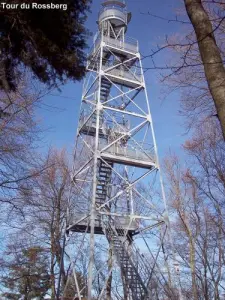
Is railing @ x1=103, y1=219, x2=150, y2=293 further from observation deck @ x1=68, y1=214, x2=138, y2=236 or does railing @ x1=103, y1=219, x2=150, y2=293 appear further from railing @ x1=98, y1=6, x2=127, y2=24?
railing @ x1=98, y1=6, x2=127, y2=24

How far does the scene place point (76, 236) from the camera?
13867mm

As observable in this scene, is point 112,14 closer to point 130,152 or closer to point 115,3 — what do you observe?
point 115,3

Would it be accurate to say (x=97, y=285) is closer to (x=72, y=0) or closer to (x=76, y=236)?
(x=76, y=236)

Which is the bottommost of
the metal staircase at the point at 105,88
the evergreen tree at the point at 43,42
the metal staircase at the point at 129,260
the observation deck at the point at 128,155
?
the metal staircase at the point at 129,260

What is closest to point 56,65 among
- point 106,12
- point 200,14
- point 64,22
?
point 64,22

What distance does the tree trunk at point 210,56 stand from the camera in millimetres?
3812

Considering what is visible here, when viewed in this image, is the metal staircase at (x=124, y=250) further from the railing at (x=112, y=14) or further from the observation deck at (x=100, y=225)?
the railing at (x=112, y=14)

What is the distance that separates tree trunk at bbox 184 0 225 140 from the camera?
3812 millimetres

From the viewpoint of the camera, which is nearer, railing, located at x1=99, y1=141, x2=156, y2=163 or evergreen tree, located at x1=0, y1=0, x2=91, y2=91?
evergreen tree, located at x1=0, y1=0, x2=91, y2=91

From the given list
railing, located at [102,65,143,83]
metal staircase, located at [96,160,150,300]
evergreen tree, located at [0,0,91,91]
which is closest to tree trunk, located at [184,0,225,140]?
evergreen tree, located at [0,0,91,91]

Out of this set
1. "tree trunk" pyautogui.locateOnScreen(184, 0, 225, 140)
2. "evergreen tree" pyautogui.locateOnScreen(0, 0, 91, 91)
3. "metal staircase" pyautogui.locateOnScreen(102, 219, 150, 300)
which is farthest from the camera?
"metal staircase" pyautogui.locateOnScreen(102, 219, 150, 300)

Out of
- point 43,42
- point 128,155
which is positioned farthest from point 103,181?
point 43,42

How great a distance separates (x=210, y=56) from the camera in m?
4.13

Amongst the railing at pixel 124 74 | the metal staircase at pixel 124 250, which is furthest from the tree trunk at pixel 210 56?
the railing at pixel 124 74
